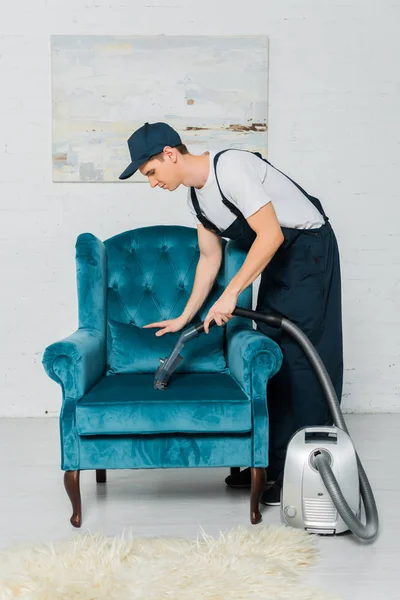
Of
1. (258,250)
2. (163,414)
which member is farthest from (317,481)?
(258,250)

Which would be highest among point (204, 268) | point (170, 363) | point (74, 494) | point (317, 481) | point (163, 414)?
point (204, 268)

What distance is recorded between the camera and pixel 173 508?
107 inches

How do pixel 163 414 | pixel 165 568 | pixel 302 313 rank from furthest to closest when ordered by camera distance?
pixel 302 313 → pixel 163 414 → pixel 165 568

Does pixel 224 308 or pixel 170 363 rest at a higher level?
pixel 224 308

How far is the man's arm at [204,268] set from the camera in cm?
303

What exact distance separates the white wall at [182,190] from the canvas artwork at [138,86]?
72mm

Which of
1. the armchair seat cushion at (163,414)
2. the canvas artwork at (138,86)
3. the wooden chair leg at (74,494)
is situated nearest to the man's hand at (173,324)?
the armchair seat cushion at (163,414)

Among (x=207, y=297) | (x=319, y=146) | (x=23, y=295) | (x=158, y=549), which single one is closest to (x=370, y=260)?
(x=319, y=146)

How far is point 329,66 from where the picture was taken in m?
4.30

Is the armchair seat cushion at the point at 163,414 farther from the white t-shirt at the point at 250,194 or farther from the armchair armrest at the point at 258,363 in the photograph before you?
the white t-shirt at the point at 250,194

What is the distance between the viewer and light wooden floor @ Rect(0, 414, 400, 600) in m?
2.18

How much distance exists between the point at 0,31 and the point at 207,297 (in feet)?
6.92

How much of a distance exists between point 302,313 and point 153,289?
70cm

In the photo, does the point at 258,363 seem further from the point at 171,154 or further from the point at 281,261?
the point at 171,154
